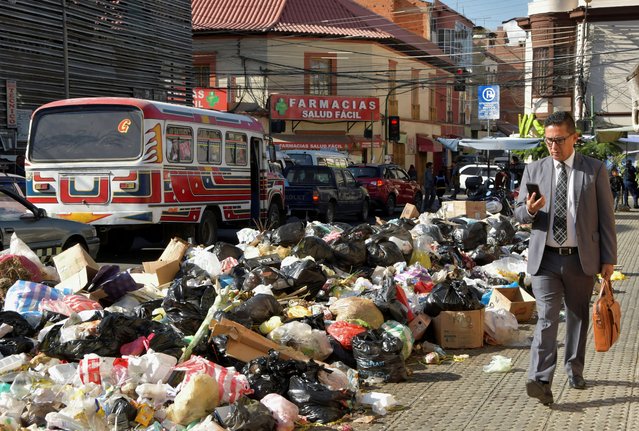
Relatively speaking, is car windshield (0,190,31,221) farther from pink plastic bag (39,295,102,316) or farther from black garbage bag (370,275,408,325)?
black garbage bag (370,275,408,325)

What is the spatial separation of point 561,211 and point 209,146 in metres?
11.8

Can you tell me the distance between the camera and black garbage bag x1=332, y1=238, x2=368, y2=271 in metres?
10.6

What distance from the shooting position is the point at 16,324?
714 cm

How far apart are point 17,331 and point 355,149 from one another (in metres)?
38.6

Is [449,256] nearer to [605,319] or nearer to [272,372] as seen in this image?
[605,319]

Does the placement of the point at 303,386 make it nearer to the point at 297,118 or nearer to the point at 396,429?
the point at 396,429

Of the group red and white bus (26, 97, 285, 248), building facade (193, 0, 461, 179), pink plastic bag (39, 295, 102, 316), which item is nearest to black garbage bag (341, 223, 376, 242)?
pink plastic bag (39, 295, 102, 316)

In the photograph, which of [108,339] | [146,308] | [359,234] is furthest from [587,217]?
[359,234]

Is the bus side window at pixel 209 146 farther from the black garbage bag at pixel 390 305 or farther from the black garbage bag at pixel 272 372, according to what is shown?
the black garbage bag at pixel 272 372

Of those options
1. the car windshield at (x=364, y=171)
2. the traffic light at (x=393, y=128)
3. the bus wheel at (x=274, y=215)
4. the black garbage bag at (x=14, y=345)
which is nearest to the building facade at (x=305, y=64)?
the traffic light at (x=393, y=128)

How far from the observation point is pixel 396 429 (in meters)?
5.92

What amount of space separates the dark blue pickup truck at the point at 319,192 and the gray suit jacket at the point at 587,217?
1856cm

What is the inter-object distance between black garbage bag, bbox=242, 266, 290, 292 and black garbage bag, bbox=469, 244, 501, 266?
4775mm

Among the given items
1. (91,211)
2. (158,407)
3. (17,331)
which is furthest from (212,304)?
(91,211)
